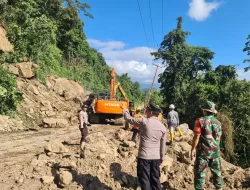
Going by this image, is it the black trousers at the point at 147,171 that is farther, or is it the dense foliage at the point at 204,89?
the dense foliage at the point at 204,89

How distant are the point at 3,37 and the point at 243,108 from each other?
17.7 metres

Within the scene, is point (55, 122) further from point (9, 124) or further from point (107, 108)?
point (107, 108)

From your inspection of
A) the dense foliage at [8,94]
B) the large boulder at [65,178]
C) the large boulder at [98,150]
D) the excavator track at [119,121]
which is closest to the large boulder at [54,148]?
the large boulder at [98,150]

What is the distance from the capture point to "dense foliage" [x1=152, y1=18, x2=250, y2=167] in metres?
18.8

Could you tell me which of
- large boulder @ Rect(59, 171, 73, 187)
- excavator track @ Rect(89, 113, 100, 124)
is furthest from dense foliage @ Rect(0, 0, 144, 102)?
large boulder @ Rect(59, 171, 73, 187)

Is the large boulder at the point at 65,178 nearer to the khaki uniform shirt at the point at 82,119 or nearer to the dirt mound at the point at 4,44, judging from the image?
the khaki uniform shirt at the point at 82,119

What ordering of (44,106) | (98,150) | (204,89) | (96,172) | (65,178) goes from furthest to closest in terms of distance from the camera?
(204,89) < (44,106) < (98,150) < (96,172) < (65,178)

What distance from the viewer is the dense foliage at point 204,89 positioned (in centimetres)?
1882

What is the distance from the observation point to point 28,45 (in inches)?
755

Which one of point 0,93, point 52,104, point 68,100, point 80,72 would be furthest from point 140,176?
point 80,72

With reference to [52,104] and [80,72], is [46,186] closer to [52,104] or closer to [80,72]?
[52,104]

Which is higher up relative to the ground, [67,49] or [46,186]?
[67,49]

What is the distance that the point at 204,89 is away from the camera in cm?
2670

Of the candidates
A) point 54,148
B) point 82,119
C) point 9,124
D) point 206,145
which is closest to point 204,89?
point 9,124
